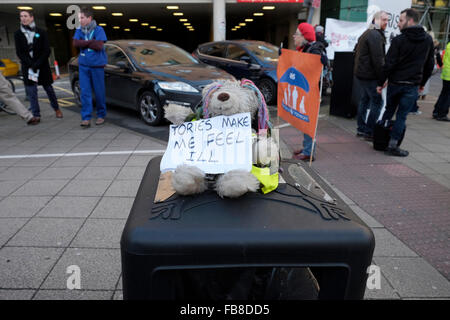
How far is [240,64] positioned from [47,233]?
24.7ft

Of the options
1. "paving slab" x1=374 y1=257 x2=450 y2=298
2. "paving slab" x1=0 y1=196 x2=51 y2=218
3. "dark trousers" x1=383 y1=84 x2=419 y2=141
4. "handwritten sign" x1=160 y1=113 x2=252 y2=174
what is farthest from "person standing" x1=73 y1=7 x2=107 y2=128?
"paving slab" x1=374 y1=257 x2=450 y2=298

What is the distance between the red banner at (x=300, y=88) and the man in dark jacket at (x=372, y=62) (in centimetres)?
181

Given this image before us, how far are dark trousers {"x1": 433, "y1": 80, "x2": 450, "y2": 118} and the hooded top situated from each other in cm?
320

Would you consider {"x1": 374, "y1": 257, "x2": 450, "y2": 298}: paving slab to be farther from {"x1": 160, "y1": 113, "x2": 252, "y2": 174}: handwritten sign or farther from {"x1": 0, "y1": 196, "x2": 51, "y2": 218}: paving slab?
{"x1": 0, "y1": 196, "x2": 51, "y2": 218}: paving slab

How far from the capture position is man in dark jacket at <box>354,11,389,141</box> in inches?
225

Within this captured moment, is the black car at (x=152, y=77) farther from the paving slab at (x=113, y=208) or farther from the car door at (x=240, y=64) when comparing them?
the paving slab at (x=113, y=208)

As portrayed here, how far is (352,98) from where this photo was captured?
25.5 ft

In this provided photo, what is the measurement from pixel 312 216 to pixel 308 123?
2979mm

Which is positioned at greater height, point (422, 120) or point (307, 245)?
point (307, 245)

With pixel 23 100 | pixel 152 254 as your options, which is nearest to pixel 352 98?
pixel 152 254

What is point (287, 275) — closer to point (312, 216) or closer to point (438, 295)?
point (312, 216)

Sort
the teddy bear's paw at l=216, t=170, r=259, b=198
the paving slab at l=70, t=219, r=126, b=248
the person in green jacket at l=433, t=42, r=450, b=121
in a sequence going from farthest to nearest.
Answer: the person in green jacket at l=433, t=42, r=450, b=121 < the paving slab at l=70, t=219, r=126, b=248 < the teddy bear's paw at l=216, t=170, r=259, b=198

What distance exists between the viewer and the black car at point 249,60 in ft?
29.9

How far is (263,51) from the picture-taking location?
9898 millimetres
